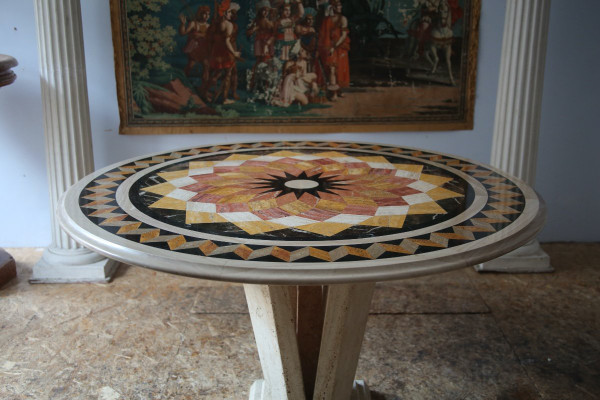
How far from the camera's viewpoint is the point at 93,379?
3.12 meters

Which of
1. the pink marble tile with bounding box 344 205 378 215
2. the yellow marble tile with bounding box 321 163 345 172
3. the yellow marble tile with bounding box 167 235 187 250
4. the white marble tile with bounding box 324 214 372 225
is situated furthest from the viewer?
the yellow marble tile with bounding box 321 163 345 172

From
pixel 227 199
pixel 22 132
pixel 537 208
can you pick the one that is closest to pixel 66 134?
pixel 22 132

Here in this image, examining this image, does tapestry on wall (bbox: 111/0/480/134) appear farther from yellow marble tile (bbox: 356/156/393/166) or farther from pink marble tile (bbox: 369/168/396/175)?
pink marble tile (bbox: 369/168/396/175)

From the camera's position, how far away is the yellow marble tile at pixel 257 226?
6.97 feet

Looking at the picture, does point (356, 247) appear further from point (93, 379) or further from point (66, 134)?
point (66, 134)

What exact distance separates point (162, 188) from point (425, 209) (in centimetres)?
107

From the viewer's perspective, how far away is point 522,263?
4.38 m

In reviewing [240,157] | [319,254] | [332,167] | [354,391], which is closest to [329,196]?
[332,167]

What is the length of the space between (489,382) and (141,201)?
1866 millimetres

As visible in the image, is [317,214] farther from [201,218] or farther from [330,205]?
[201,218]

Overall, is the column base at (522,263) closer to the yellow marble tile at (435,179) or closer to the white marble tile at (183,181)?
the yellow marble tile at (435,179)

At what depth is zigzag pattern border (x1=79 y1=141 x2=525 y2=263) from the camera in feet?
6.28

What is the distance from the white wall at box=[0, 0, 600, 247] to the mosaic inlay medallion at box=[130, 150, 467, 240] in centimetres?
171

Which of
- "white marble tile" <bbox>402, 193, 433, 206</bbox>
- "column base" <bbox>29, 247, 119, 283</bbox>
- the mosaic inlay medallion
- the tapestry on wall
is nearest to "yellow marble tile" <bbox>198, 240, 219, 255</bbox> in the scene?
the mosaic inlay medallion
